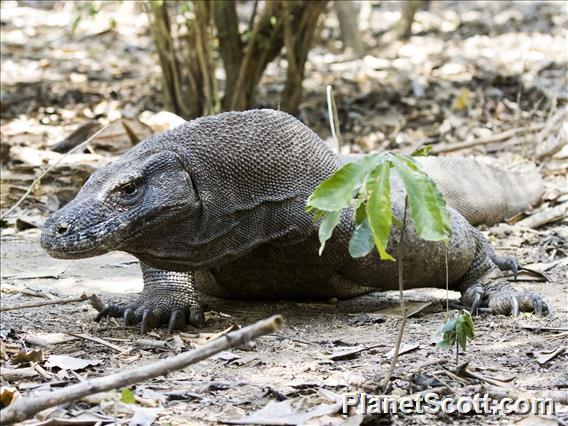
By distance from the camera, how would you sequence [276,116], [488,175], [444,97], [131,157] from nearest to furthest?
[131,157] → [276,116] → [488,175] → [444,97]

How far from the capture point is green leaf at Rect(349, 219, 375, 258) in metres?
3.28

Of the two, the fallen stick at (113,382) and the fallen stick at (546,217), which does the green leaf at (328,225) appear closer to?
the fallen stick at (113,382)

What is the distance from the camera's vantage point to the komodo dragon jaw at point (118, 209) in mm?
3996

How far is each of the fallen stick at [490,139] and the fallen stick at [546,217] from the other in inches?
57.9

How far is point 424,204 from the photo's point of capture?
9.72 feet

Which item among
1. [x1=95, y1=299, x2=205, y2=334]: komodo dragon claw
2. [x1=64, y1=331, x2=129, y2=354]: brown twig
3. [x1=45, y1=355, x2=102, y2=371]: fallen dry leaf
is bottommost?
[x1=95, y1=299, x2=205, y2=334]: komodo dragon claw

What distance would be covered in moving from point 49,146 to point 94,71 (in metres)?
3.77

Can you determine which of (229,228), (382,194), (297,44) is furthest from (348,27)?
(382,194)

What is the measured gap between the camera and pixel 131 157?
4348 millimetres

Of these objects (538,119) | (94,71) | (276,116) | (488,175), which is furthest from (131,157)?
(94,71)

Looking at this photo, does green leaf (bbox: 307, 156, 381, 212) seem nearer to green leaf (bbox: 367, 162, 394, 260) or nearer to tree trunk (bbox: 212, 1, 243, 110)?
green leaf (bbox: 367, 162, 394, 260)

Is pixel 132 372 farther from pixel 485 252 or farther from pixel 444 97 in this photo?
pixel 444 97

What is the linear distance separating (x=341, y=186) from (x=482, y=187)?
4.53 meters

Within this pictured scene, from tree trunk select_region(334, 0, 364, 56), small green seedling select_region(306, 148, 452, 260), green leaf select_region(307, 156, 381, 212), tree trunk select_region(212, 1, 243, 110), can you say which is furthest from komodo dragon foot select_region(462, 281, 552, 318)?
tree trunk select_region(334, 0, 364, 56)
